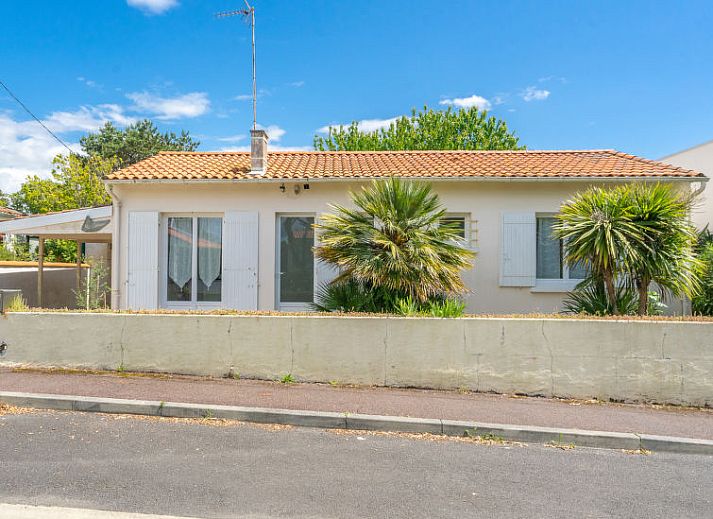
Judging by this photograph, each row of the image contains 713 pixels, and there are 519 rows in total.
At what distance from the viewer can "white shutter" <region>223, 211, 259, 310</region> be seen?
10117mm

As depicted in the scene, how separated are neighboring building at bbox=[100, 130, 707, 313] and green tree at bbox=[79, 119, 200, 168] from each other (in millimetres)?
31170

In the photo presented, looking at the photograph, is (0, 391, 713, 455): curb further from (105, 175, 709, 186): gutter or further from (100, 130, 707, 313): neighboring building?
(105, 175, 709, 186): gutter

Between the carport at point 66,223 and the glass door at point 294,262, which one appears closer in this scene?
the glass door at point 294,262

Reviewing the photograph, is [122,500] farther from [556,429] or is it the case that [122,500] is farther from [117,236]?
[117,236]

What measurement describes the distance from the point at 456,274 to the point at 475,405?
235 cm

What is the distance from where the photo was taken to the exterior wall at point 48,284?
13820 millimetres

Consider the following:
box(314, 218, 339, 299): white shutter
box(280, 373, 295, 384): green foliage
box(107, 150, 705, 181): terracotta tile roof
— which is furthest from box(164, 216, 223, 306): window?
box(280, 373, 295, 384): green foliage

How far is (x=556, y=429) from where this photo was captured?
5.39 metres

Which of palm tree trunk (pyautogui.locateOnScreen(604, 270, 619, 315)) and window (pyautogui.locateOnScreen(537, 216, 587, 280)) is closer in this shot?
palm tree trunk (pyautogui.locateOnScreen(604, 270, 619, 315))

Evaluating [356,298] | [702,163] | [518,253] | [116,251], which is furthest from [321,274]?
[702,163]

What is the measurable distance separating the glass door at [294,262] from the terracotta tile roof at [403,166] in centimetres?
109

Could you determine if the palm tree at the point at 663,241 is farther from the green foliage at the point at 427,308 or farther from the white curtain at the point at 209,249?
the white curtain at the point at 209,249

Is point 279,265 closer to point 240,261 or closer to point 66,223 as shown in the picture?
point 240,261

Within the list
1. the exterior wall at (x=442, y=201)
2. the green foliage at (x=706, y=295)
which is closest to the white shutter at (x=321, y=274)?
the exterior wall at (x=442, y=201)
